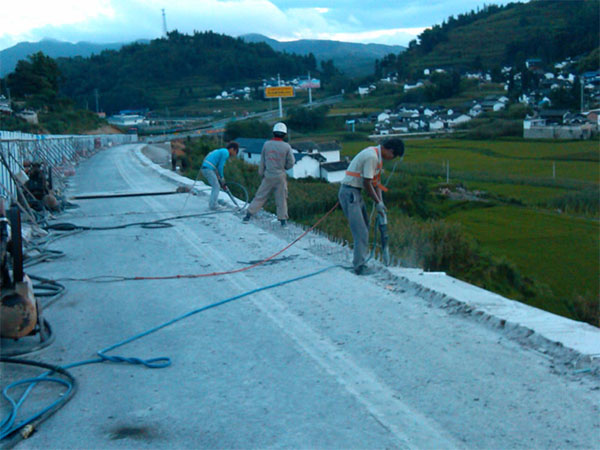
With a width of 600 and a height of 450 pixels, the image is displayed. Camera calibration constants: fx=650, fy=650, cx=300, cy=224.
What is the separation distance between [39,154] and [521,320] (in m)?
24.9

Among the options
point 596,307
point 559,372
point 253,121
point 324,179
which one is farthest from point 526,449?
point 253,121

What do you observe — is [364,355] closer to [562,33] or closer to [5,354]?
[5,354]

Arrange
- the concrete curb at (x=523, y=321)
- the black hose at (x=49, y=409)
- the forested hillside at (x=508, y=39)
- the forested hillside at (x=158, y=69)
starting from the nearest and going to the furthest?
the black hose at (x=49, y=409) < the concrete curb at (x=523, y=321) < the forested hillside at (x=158, y=69) < the forested hillside at (x=508, y=39)

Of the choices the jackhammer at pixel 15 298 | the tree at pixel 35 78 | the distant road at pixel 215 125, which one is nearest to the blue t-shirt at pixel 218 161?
the jackhammer at pixel 15 298

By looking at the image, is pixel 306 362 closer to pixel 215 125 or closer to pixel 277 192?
pixel 277 192

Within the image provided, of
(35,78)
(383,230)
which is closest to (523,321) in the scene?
(383,230)

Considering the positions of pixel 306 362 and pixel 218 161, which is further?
pixel 218 161

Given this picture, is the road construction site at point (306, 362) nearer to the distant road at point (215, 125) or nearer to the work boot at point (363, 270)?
the work boot at point (363, 270)

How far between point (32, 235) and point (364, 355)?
8.26 meters

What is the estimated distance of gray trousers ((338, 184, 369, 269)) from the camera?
8.61m

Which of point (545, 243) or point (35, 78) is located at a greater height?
point (35, 78)

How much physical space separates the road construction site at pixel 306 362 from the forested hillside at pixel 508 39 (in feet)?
483

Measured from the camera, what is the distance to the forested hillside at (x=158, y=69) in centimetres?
14150

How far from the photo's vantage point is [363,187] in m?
8.60
